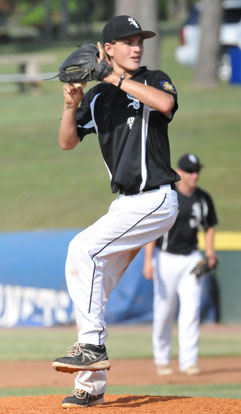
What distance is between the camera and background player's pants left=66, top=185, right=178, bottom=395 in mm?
5320

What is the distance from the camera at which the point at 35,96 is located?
26344mm

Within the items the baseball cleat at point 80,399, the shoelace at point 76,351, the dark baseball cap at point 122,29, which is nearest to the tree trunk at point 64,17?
the dark baseball cap at point 122,29

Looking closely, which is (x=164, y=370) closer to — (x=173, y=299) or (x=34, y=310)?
(x=173, y=299)

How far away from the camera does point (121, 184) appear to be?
5.32 metres

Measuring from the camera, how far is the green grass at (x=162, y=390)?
7.74 meters

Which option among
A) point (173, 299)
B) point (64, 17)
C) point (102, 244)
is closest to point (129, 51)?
point (102, 244)

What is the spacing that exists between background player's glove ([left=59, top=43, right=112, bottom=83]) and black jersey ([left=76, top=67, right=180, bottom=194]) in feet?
0.92

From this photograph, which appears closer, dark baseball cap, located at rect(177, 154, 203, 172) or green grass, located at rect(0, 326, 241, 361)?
dark baseball cap, located at rect(177, 154, 203, 172)

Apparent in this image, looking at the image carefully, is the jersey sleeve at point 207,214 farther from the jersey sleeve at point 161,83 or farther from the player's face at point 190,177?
the jersey sleeve at point 161,83

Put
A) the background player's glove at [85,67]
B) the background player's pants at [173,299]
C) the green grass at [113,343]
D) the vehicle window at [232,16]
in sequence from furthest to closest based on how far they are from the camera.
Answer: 1. the vehicle window at [232,16]
2. the green grass at [113,343]
3. the background player's pants at [173,299]
4. the background player's glove at [85,67]

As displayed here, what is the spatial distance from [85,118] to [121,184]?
0.56 meters

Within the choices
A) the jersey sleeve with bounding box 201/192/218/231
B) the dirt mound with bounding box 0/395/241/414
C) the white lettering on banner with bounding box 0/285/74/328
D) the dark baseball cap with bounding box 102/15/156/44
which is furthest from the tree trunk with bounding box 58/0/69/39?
the dirt mound with bounding box 0/395/241/414

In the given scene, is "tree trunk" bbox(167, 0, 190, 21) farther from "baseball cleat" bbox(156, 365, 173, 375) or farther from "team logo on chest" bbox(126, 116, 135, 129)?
"team logo on chest" bbox(126, 116, 135, 129)

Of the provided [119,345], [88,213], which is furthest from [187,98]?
[119,345]
